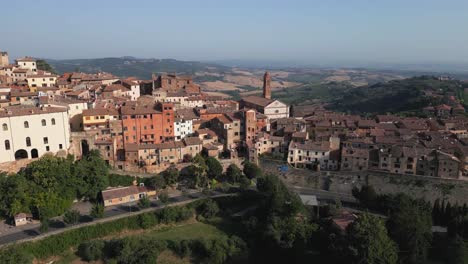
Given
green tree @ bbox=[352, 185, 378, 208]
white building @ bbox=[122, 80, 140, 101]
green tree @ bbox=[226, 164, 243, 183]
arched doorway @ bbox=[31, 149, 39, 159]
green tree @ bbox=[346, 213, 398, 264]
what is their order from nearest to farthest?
green tree @ bbox=[346, 213, 398, 264] → green tree @ bbox=[352, 185, 378, 208] → arched doorway @ bbox=[31, 149, 39, 159] → green tree @ bbox=[226, 164, 243, 183] → white building @ bbox=[122, 80, 140, 101]

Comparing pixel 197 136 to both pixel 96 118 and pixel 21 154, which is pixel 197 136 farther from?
pixel 21 154

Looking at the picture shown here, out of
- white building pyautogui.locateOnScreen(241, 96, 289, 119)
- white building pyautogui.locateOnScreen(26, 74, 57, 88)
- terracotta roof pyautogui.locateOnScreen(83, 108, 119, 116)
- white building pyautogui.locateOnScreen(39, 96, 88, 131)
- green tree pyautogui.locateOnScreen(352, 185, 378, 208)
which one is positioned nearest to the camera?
green tree pyautogui.locateOnScreen(352, 185, 378, 208)

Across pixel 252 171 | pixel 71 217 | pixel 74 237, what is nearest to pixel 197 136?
pixel 252 171

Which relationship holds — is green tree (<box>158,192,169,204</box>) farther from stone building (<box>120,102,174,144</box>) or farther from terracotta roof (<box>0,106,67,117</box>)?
terracotta roof (<box>0,106,67,117</box>)

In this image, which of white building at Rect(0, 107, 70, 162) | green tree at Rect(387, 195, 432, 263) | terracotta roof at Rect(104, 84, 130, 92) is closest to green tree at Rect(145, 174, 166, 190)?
white building at Rect(0, 107, 70, 162)

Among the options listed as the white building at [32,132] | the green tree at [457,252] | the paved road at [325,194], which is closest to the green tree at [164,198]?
the white building at [32,132]

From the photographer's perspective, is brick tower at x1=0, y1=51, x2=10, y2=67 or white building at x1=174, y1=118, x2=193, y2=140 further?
brick tower at x1=0, y1=51, x2=10, y2=67

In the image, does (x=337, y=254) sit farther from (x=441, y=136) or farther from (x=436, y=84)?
(x=436, y=84)
